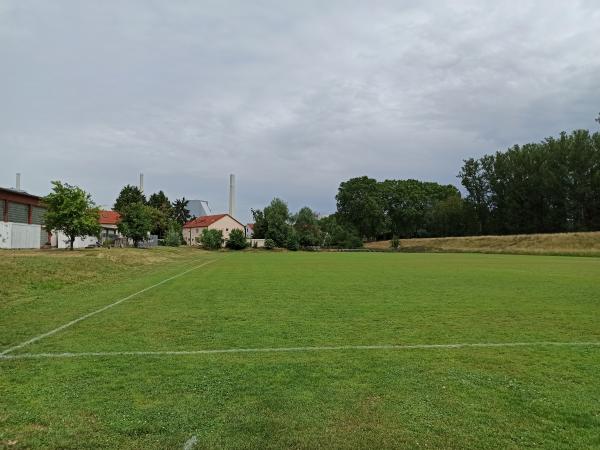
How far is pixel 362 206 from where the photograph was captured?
115250mm

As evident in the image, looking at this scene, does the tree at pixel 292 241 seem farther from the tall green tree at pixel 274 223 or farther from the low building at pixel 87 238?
the low building at pixel 87 238

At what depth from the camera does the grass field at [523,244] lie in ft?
213

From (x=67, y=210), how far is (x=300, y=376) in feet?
123

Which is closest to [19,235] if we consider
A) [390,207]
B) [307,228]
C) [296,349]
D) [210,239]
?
[210,239]

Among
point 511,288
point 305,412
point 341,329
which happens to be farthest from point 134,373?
point 511,288

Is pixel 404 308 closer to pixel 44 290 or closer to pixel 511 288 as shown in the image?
pixel 511 288

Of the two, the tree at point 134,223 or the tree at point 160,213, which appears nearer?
the tree at point 134,223

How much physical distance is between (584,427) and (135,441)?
427cm

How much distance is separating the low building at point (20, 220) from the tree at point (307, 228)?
53338 mm

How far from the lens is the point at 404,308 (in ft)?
41.2

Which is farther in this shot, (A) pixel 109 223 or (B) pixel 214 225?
(B) pixel 214 225

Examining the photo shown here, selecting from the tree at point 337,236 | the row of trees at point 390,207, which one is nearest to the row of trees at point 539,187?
the row of trees at point 390,207

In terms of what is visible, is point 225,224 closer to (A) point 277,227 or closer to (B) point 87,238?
(A) point 277,227

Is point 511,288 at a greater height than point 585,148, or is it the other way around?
point 585,148
